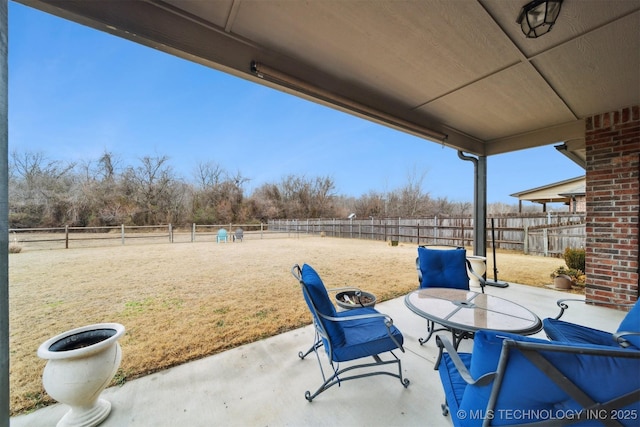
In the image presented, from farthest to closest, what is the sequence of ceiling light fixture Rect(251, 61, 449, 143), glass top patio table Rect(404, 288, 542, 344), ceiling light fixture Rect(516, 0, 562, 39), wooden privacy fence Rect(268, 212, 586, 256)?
wooden privacy fence Rect(268, 212, 586, 256) → ceiling light fixture Rect(251, 61, 449, 143) → glass top patio table Rect(404, 288, 542, 344) → ceiling light fixture Rect(516, 0, 562, 39)

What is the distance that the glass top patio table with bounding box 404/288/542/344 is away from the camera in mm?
1557

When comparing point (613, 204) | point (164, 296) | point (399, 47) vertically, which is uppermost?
point (399, 47)

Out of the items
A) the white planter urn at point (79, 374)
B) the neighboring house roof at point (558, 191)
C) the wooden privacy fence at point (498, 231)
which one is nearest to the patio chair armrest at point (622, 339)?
the wooden privacy fence at point (498, 231)

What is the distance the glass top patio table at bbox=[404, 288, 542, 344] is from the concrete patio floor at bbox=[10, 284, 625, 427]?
511mm

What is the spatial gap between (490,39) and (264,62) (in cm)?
175

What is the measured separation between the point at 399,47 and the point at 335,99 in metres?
0.70

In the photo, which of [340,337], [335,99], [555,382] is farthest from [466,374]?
[335,99]

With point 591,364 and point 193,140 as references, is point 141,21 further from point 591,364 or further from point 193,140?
point 193,140

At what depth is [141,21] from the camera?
147cm

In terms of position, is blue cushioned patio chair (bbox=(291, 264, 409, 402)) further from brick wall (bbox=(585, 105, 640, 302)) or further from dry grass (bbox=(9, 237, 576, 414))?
brick wall (bbox=(585, 105, 640, 302))

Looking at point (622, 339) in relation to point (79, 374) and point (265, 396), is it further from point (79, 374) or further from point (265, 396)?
point (79, 374)

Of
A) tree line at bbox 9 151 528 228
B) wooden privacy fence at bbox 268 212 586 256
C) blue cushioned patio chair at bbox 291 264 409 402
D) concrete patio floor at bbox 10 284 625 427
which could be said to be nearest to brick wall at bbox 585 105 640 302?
wooden privacy fence at bbox 268 212 586 256

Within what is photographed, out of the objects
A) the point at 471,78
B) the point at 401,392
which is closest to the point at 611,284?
the point at 471,78

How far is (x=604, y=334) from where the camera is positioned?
1727 mm
